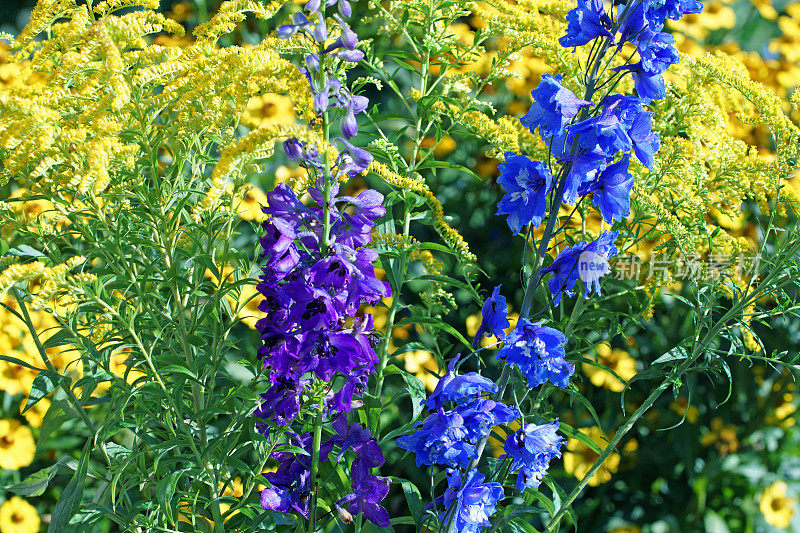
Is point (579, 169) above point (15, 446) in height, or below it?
above

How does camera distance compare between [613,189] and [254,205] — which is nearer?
[613,189]

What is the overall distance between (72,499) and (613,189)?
128 cm

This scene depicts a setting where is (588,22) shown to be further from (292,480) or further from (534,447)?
(292,480)

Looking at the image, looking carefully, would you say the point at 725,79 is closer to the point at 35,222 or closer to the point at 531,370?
the point at 531,370

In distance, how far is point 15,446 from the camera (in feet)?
9.04

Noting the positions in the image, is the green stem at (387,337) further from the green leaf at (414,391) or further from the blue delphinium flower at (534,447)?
the blue delphinium flower at (534,447)

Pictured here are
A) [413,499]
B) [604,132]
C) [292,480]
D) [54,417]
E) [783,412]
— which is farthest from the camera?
[783,412]

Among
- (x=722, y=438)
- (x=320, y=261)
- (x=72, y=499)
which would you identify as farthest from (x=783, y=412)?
(x=72, y=499)

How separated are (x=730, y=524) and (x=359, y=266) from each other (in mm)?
2622

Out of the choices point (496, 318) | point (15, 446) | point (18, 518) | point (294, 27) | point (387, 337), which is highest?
point (294, 27)

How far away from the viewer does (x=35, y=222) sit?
1510 mm

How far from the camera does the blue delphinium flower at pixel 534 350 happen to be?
1220mm

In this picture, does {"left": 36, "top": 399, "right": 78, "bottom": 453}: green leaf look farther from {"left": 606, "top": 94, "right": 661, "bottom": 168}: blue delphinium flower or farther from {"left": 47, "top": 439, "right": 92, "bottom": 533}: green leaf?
{"left": 606, "top": 94, "right": 661, "bottom": 168}: blue delphinium flower

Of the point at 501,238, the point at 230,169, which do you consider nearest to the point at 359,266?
the point at 230,169
